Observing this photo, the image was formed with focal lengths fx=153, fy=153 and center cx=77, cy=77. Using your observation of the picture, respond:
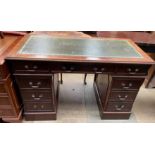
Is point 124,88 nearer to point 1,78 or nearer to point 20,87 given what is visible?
point 20,87

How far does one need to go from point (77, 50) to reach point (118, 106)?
0.72 meters

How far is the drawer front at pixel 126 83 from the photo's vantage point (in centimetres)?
139

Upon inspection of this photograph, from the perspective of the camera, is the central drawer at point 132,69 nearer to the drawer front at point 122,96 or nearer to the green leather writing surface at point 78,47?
the green leather writing surface at point 78,47

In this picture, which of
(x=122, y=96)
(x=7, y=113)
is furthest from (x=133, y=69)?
(x=7, y=113)

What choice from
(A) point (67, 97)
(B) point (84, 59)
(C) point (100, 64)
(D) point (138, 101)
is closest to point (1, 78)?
(B) point (84, 59)

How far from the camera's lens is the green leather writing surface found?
4.29 ft

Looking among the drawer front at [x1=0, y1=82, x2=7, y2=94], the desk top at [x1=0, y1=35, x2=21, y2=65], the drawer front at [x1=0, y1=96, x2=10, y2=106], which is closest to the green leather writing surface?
the desk top at [x1=0, y1=35, x2=21, y2=65]

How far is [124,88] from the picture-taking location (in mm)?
1455

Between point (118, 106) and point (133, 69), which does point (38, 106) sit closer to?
point (118, 106)

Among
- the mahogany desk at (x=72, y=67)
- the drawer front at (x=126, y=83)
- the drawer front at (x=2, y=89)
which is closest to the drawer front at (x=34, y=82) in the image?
the mahogany desk at (x=72, y=67)

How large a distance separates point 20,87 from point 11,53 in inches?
12.6

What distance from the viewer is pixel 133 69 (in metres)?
1.33

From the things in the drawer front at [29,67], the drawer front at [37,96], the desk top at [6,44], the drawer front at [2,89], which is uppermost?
the desk top at [6,44]

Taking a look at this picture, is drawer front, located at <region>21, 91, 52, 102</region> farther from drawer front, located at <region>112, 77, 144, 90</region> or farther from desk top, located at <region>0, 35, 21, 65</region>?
drawer front, located at <region>112, 77, 144, 90</region>
